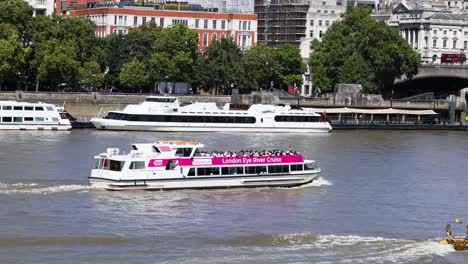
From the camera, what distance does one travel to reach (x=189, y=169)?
51875mm

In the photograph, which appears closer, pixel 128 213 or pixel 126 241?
pixel 126 241

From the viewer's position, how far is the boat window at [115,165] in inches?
1998

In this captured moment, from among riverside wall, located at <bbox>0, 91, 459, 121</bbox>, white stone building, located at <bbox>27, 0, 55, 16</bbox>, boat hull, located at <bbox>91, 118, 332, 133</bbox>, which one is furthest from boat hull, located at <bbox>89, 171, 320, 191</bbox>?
white stone building, located at <bbox>27, 0, 55, 16</bbox>

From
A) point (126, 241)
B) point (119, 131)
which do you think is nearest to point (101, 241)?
point (126, 241)

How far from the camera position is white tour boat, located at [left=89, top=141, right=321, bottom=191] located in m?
50.8

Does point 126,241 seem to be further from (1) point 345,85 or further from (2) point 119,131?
(1) point 345,85

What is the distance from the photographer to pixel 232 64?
115 m

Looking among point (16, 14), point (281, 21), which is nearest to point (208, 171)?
point (16, 14)

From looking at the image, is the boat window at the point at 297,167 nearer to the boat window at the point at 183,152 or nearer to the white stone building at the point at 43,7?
the boat window at the point at 183,152

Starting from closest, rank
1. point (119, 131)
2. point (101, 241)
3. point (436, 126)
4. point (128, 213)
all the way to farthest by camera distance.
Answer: point (101, 241) → point (128, 213) → point (119, 131) → point (436, 126)

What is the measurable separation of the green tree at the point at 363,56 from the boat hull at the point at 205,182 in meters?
58.9

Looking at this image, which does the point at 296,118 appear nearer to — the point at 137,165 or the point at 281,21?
the point at 137,165

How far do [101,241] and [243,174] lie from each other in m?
12.3

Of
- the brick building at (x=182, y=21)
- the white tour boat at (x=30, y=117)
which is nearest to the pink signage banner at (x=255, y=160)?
the white tour boat at (x=30, y=117)
